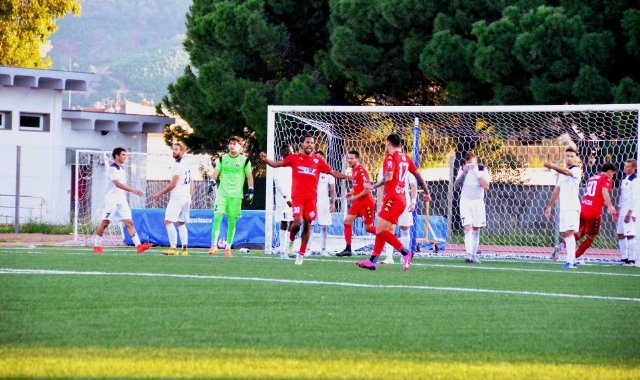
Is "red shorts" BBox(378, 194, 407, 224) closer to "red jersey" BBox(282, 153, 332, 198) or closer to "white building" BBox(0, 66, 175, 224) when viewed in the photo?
"red jersey" BBox(282, 153, 332, 198)

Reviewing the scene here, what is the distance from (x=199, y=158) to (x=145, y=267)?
12011 millimetres

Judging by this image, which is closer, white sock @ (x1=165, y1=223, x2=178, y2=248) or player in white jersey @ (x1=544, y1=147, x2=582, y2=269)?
player in white jersey @ (x1=544, y1=147, x2=582, y2=269)

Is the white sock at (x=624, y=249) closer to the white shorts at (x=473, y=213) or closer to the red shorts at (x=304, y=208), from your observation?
the white shorts at (x=473, y=213)

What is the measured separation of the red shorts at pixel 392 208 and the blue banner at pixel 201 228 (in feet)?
28.1

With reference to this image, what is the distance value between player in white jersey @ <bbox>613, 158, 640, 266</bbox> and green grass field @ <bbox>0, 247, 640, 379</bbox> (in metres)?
5.37

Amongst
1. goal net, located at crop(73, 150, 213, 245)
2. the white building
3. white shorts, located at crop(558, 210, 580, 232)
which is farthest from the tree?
white shorts, located at crop(558, 210, 580, 232)

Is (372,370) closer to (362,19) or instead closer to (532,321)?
(532,321)

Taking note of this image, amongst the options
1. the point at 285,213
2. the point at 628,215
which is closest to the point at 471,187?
the point at 628,215

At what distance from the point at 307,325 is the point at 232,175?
8.89 meters

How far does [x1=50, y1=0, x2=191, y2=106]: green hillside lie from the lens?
15938cm

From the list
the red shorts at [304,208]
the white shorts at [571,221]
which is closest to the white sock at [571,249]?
the white shorts at [571,221]

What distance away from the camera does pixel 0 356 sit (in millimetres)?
5141

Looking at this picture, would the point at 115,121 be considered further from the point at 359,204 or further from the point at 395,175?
the point at 395,175

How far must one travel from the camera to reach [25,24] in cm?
4353
